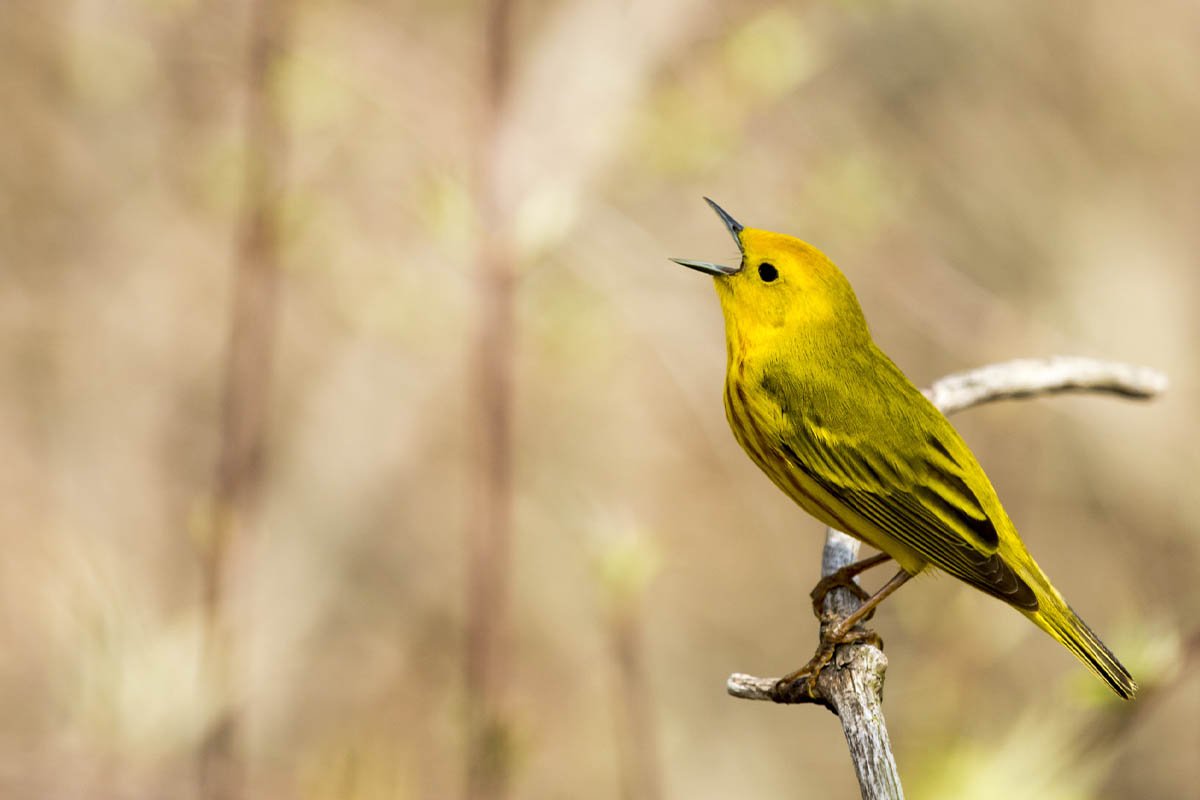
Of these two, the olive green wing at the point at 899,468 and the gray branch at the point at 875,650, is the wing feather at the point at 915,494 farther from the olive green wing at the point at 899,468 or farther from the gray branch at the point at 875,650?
the gray branch at the point at 875,650

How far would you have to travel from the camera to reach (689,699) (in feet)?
26.6

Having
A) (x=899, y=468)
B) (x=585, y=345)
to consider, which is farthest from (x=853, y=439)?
(x=585, y=345)

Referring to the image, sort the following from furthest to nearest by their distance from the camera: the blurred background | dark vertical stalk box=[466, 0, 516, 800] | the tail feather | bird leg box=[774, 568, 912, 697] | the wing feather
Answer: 1. the blurred background
2. the wing feather
3. the tail feather
4. bird leg box=[774, 568, 912, 697]
5. dark vertical stalk box=[466, 0, 516, 800]

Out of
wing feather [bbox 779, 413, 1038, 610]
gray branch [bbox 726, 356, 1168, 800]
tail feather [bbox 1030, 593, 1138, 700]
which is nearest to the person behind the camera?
gray branch [bbox 726, 356, 1168, 800]

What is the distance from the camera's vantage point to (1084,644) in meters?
3.14

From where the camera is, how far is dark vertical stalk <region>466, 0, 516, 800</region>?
267 cm

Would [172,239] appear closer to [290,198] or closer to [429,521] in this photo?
[429,521]

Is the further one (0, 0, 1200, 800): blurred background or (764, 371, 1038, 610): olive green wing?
(0, 0, 1200, 800): blurred background

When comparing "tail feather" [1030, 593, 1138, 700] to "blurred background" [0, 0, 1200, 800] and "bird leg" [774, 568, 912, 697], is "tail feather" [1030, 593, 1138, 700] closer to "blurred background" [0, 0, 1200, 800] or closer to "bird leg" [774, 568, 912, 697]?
"bird leg" [774, 568, 912, 697]

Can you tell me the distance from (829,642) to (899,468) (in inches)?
27.3

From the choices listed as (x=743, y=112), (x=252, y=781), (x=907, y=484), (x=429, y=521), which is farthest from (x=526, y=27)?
(x=907, y=484)

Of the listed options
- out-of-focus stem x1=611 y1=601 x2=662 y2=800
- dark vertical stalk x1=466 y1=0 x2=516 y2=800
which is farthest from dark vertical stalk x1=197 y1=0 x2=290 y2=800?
out-of-focus stem x1=611 y1=601 x2=662 y2=800

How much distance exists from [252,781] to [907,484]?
4792 mm

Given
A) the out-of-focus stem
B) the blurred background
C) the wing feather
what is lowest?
the out-of-focus stem
